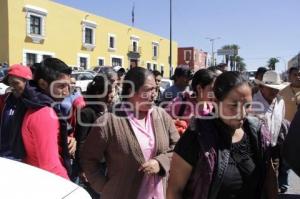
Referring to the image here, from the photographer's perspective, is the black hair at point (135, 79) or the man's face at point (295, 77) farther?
the man's face at point (295, 77)

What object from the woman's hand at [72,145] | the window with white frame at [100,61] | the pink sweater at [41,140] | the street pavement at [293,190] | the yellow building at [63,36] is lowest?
the street pavement at [293,190]

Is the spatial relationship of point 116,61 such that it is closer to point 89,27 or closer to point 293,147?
point 89,27

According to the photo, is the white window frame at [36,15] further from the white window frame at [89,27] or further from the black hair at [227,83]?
the black hair at [227,83]

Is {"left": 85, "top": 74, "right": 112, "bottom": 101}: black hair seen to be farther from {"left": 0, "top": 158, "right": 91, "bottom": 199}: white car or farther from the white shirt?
{"left": 0, "top": 158, "right": 91, "bottom": 199}: white car

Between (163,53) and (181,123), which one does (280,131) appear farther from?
(163,53)

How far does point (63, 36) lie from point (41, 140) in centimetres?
3371

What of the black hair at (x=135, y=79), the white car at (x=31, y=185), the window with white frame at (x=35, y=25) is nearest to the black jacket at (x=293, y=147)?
the white car at (x=31, y=185)

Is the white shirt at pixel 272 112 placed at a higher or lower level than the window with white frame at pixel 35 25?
lower

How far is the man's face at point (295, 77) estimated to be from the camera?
6.55 meters

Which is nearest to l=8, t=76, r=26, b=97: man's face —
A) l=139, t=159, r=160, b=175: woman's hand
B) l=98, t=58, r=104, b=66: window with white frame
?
Answer: l=139, t=159, r=160, b=175: woman's hand

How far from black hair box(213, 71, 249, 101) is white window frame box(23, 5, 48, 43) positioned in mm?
29404

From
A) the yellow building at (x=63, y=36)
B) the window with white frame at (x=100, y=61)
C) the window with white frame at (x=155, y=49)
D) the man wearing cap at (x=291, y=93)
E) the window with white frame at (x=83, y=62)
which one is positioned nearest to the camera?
the man wearing cap at (x=291, y=93)

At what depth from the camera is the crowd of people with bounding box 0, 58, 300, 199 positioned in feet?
7.75

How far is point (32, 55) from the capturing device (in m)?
31.0
